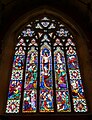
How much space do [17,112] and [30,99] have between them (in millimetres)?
588

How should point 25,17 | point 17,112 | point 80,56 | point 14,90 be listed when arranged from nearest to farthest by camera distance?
point 17,112
point 14,90
point 80,56
point 25,17

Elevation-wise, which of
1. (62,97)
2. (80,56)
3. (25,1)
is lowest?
(62,97)

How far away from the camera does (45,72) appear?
8.41 metres

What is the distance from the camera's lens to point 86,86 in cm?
795

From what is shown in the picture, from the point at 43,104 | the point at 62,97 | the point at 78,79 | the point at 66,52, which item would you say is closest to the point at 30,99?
the point at 43,104

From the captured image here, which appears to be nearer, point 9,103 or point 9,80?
point 9,103

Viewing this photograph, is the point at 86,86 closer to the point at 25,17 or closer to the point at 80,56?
the point at 80,56

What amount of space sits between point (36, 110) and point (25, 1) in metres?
4.88

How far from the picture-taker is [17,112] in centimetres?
729

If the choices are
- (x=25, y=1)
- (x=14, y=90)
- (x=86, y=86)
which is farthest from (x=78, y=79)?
(x=25, y=1)

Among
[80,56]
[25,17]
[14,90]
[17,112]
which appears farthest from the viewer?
[25,17]

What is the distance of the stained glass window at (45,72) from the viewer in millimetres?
7512

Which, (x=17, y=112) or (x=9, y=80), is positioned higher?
(x=9, y=80)

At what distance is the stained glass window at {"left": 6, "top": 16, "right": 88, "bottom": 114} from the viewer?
751 centimetres
